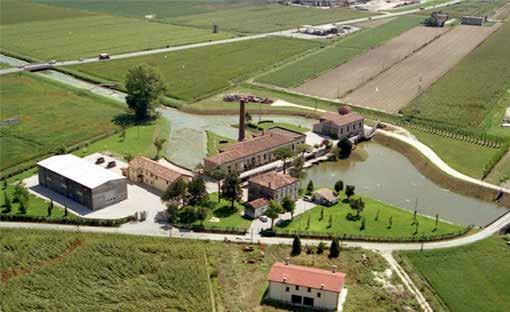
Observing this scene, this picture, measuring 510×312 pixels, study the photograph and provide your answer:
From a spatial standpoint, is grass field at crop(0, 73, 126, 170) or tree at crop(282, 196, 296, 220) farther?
grass field at crop(0, 73, 126, 170)

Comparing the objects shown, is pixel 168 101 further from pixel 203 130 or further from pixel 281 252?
pixel 281 252

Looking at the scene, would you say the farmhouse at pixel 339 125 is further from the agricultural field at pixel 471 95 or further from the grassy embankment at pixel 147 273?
the grassy embankment at pixel 147 273

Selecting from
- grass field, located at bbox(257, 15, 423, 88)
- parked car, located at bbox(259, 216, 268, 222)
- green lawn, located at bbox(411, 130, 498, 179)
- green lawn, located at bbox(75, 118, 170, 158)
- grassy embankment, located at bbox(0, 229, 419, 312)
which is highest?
grass field, located at bbox(257, 15, 423, 88)

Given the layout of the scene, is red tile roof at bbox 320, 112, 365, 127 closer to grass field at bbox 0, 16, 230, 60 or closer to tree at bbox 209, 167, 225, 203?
tree at bbox 209, 167, 225, 203

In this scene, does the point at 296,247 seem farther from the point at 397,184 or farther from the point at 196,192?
the point at 397,184

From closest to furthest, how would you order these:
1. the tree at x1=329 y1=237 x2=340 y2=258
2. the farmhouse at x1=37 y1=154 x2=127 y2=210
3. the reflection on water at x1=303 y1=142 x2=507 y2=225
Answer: the tree at x1=329 y1=237 x2=340 y2=258 < the farmhouse at x1=37 y1=154 x2=127 y2=210 < the reflection on water at x1=303 y1=142 x2=507 y2=225

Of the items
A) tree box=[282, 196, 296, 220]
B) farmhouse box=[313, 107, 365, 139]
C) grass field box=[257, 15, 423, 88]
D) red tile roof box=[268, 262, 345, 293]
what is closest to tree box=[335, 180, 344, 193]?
tree box=[282, 196, 296, 220]

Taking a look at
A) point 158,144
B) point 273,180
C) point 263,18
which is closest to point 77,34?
point 263,18

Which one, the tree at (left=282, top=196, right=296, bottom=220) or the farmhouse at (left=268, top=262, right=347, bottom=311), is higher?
the tree at (left=282, top=196, right=296, bottom=220)
